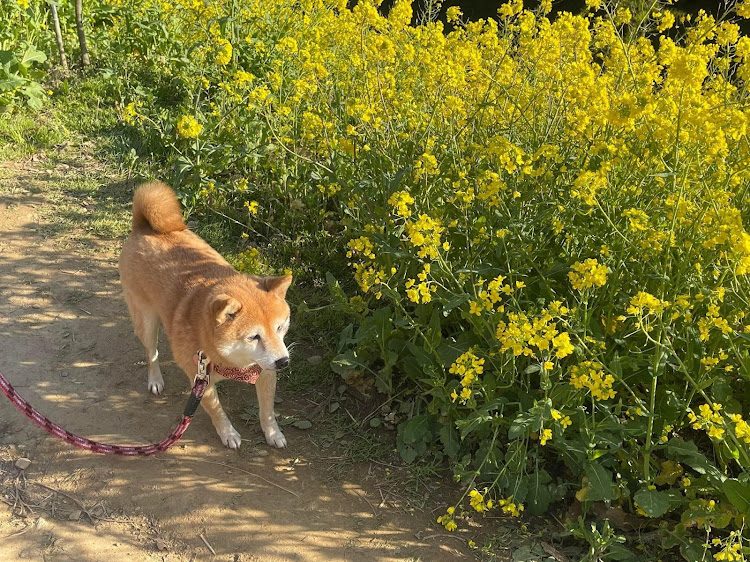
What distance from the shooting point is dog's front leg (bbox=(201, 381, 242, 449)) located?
11.0ft

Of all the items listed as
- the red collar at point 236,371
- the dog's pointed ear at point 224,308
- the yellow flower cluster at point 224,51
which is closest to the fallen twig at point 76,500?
the red collar at point 236,371

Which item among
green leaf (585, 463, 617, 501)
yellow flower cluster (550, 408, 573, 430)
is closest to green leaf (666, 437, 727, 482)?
green leaf (585, 463, 617, 501)

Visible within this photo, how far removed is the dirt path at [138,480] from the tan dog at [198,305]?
7.8 inches

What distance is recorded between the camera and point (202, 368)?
3184mm

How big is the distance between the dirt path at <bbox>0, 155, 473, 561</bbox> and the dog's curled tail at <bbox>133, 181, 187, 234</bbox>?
0.93 metres

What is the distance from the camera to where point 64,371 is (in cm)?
387

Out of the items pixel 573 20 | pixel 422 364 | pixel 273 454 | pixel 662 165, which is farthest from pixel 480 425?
pixel 573 20

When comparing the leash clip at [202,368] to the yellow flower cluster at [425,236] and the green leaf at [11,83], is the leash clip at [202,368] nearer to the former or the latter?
the yellow flower cluster at [425,236]

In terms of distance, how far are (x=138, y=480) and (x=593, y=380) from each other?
7.48 feet

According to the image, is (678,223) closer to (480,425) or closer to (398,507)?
(480,425)

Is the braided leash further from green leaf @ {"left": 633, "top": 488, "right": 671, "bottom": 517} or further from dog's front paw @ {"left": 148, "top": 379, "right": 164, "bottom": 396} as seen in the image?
green leaf @ {"left": 633, "top": 488, "right": 671, "bottom": 517}

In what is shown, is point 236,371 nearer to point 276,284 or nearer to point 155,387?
point 276,284

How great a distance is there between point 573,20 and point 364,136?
146 centimetres

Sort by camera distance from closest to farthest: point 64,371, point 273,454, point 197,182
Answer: point 273,454, point 64,371, point 197,182
